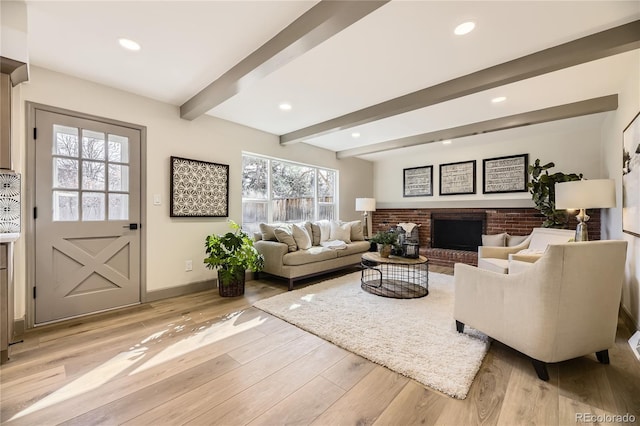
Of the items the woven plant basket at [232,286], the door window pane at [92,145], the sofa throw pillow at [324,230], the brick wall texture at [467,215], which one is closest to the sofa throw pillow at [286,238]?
the woven plant basket at [232,286]

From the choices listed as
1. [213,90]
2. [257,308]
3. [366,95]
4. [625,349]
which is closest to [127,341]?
[257,308]

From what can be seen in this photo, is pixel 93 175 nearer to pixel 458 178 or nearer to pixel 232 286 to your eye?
pixel 232 286

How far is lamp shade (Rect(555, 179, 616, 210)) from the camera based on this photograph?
2561mm

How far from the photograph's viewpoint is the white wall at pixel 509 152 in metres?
4.20

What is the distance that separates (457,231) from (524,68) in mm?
3799

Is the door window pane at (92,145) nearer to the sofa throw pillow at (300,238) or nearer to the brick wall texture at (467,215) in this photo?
the sofa throw pillow at (300,238)

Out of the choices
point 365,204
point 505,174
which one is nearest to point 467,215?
point 505,174

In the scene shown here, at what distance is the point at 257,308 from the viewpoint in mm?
2932

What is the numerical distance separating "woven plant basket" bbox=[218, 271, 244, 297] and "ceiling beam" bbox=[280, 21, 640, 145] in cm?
261

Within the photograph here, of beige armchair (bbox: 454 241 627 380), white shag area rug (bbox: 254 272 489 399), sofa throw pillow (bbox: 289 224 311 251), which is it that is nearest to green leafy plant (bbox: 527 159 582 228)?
white shag area rug (bbox: 254 272 489 399)

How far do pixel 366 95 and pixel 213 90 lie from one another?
1677 millimetres

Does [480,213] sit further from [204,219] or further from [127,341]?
[127,341]

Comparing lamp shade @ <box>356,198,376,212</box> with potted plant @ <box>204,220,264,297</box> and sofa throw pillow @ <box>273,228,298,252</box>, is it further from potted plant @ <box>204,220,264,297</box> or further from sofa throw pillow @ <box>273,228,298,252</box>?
potted plant @ <box>204,220,264,297</box>

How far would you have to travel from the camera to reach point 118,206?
9.76ft
